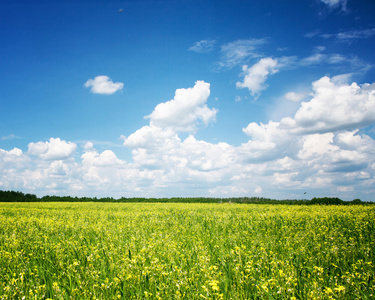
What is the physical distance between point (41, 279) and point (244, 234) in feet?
21.7

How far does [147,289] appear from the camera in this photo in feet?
14.0

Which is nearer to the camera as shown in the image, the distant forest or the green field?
the green field

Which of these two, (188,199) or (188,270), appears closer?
(188,270)

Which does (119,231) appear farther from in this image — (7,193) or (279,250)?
(7,193)

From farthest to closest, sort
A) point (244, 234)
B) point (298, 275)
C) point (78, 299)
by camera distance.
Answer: point (244, 234) → point (298, 275) → point (78, 299)

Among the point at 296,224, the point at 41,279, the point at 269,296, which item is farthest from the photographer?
the point at 296,224

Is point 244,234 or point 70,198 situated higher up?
point 244,234

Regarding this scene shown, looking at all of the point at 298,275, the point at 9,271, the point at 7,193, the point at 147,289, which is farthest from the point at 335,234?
the point at 7,193

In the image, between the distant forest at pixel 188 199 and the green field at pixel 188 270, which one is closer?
the green field at pixel 188 270

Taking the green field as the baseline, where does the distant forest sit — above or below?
below

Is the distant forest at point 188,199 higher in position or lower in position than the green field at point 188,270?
lower

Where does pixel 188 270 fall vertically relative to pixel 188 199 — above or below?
above

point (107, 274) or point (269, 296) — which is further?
point (107, 274)

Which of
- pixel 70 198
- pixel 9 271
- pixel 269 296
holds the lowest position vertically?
pixel 70 198
